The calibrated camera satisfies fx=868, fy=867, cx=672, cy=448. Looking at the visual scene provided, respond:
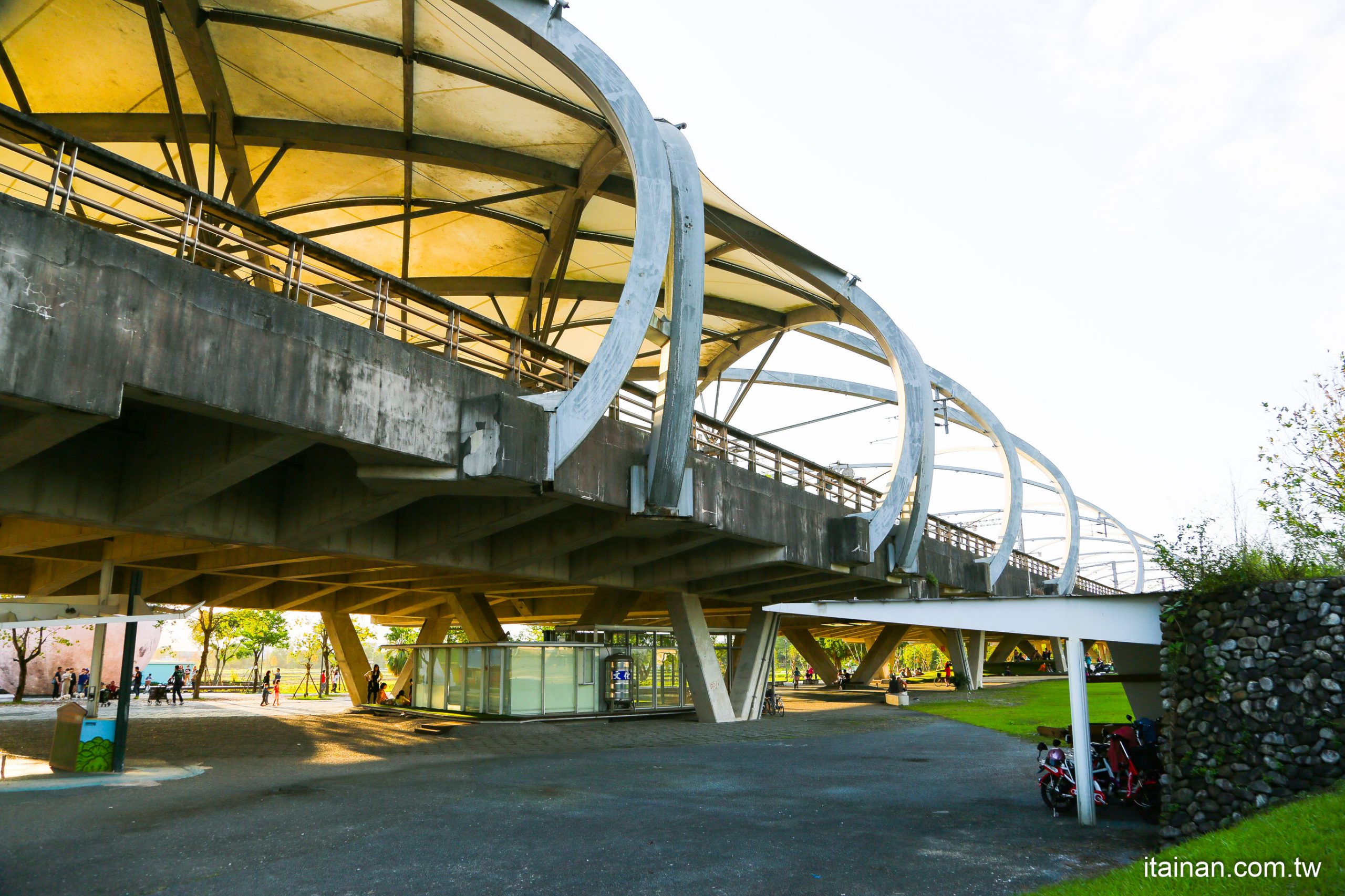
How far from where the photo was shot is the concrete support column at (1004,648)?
7175 cm

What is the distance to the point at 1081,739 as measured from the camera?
33.5 feet

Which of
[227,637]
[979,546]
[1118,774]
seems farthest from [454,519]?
[227,637]

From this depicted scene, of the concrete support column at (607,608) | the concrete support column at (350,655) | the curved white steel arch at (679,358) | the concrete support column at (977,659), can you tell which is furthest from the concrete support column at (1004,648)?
the curved white steel arch at (679,358)

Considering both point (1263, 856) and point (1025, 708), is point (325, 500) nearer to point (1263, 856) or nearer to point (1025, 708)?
point (1263, 856)

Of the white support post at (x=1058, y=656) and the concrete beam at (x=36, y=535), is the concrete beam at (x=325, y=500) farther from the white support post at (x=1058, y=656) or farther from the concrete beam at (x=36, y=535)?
the white support post at (x=1058, y=656)

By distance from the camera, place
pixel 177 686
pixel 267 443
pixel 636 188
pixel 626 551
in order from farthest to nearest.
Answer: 1. pixel 177 686
2. pixel 626 551
3. pixel 636 188
4. pixel 267 443

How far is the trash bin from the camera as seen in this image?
47.5 feet

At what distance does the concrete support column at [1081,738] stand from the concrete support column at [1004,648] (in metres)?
63.6

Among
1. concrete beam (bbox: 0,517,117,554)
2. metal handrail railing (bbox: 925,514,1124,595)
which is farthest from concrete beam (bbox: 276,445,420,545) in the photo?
metal handrail railing (bbox: 925,514,1124,595)

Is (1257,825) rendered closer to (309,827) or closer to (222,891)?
(222,891)

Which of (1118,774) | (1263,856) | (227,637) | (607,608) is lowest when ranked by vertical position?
(227,637)

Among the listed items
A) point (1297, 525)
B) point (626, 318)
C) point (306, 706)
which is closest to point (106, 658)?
point (306, 706)

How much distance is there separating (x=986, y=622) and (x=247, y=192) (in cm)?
1833

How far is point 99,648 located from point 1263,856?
16275mm
